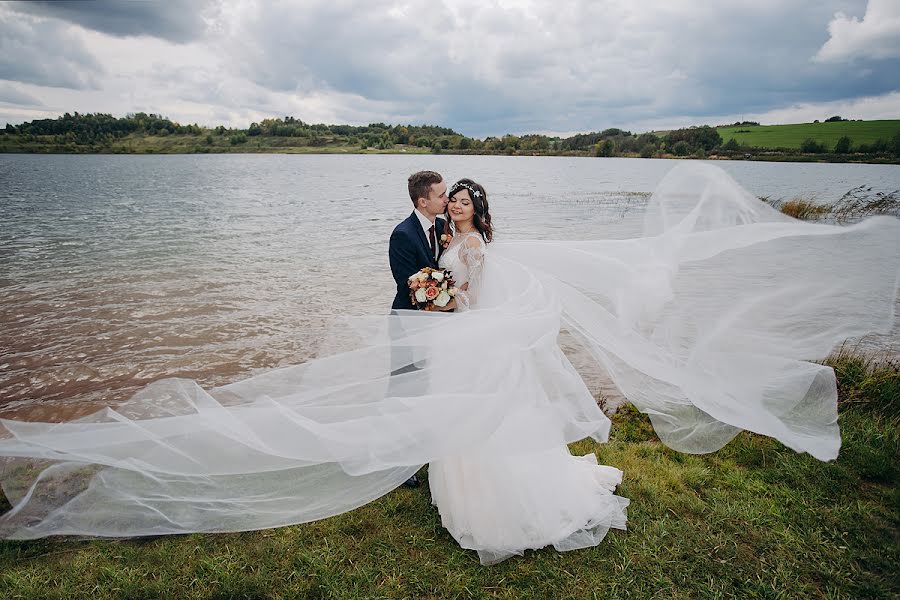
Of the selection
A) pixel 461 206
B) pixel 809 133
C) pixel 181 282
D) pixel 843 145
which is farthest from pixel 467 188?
pixel 809 133

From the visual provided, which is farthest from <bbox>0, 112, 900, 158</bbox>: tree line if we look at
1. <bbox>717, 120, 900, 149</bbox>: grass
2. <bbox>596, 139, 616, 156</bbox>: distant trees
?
<bbox>717, 120, 900, 149</bbox>: grass

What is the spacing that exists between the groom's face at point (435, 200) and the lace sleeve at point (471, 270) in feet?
1.95

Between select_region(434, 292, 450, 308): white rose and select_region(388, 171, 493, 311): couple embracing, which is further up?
select_region(388, 171, 493, 311): couple embracing

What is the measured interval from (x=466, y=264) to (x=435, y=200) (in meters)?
0.80

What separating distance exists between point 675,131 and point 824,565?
208ft

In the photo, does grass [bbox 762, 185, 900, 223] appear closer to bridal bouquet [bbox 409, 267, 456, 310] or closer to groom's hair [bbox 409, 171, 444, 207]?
groom's hair [bbox 409, 171, 444, 207]

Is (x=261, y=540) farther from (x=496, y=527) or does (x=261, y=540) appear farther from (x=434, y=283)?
(x=434, y=283)

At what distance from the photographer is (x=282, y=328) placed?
9.57 meters

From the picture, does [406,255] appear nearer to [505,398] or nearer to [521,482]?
[505,398]

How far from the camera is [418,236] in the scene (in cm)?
458

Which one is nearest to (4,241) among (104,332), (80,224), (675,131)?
(80,224)

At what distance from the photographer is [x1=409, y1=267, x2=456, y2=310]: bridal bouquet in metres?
4.07

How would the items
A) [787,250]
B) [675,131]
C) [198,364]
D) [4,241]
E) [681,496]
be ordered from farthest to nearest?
[675,131], [4,241], [198,364], [787,250], [681,496]

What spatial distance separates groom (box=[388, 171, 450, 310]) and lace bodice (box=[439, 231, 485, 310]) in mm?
262
